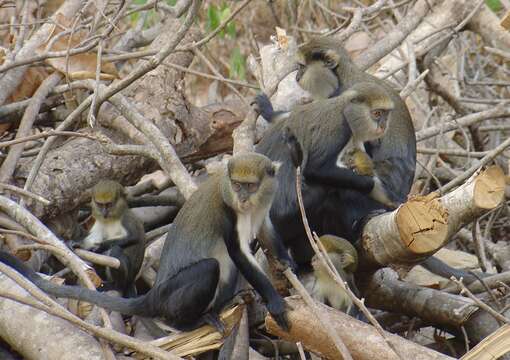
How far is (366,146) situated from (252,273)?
1.77 meters

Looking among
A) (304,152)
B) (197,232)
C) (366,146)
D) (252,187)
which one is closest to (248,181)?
(252,187)

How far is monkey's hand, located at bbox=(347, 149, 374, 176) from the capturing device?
21.3ft

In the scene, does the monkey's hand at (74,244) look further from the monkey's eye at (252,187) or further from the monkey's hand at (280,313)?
the monkey's hand at (280,313)

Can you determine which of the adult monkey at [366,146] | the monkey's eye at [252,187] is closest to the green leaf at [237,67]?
the adult monkey at [366,146]

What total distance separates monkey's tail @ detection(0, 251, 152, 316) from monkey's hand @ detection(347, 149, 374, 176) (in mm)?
1868

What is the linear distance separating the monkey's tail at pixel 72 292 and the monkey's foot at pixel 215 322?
0.41 meters

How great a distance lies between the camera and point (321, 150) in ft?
20.9

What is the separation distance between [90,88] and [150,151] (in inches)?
36.2

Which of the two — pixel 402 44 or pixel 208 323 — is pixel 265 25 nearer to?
pixel 402 44

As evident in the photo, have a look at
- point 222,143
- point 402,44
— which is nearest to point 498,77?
point 402,44

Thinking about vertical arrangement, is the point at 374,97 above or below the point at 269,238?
above

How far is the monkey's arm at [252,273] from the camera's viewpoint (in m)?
5.19

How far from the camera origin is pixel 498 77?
10.4m

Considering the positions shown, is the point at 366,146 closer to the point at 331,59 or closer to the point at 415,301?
the point at 331,59
